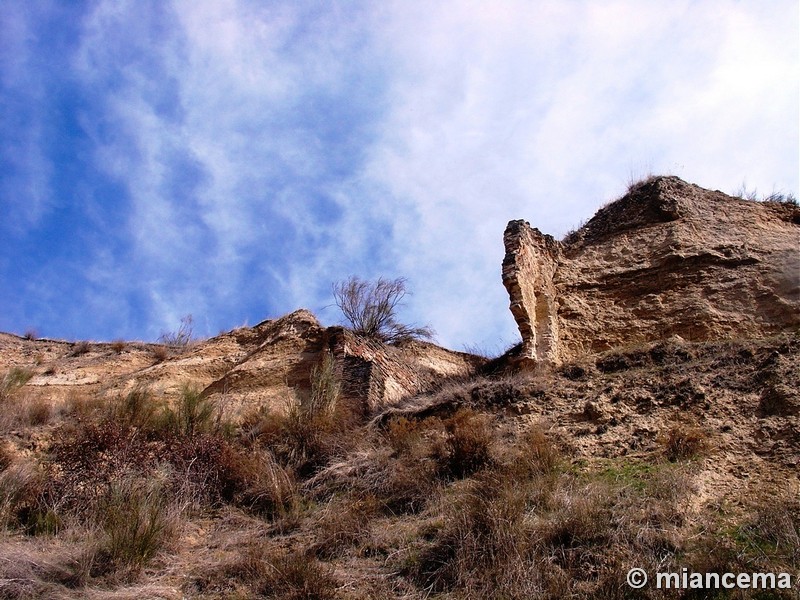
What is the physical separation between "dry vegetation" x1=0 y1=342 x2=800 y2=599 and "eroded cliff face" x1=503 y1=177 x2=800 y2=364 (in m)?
1.43

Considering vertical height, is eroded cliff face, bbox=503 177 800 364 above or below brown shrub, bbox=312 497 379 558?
above

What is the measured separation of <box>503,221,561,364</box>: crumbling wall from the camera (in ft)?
40.4

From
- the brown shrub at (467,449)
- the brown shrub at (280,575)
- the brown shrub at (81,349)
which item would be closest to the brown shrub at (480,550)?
the brown shrub at (280,575)

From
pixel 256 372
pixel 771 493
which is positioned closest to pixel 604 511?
pixel 771 493

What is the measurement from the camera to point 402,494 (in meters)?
8.94

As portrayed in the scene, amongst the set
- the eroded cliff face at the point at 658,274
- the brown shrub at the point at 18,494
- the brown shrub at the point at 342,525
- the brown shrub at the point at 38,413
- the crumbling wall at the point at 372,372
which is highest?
the eroded cliff face at the point at 658,274

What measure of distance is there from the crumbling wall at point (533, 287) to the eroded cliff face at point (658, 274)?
2 centimetres

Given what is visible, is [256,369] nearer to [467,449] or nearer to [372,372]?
[372,372]

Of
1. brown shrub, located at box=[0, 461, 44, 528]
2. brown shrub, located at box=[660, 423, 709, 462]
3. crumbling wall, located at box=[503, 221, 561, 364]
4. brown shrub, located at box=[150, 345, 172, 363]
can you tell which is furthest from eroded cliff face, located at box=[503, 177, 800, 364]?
brown shrub, located at box=[150, 345, 172, 363]

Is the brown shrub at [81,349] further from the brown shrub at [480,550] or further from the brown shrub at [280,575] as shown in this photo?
the brown shrub at [480,550]

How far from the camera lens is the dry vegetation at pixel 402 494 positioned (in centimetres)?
684

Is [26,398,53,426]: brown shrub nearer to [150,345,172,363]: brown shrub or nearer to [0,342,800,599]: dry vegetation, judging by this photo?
[0,342,800,599]: dry vegetation

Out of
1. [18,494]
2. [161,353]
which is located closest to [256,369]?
[161,353]

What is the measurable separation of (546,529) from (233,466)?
4.53 meters
